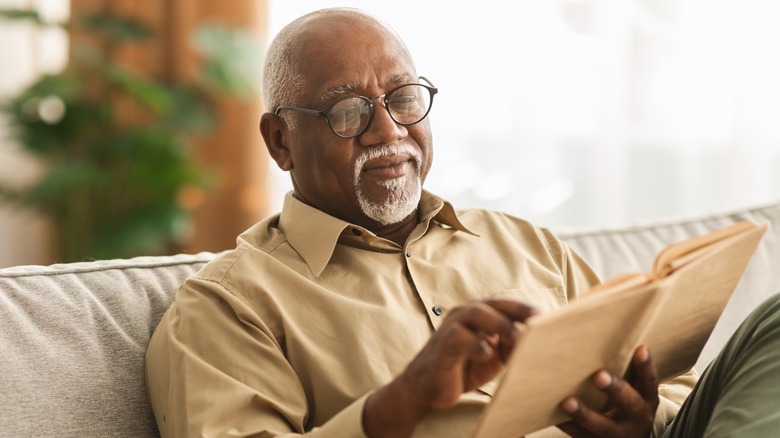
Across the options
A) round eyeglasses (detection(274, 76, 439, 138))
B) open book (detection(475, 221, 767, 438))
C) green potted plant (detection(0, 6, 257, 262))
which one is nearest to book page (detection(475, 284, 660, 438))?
open book (detection(475, 221, 767, 438))

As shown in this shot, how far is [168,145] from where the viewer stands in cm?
362

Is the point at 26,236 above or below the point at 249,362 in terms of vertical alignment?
below

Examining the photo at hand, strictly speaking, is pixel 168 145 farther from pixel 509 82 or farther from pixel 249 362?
pixel 249 362

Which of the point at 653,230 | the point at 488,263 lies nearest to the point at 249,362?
the point at 488,263

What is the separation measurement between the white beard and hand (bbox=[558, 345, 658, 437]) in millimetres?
466

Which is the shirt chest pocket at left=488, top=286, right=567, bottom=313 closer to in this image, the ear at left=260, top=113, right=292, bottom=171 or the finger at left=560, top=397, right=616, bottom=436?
the finger at left=560, top=397, right=616, bottom=436

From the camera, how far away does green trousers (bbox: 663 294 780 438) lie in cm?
118

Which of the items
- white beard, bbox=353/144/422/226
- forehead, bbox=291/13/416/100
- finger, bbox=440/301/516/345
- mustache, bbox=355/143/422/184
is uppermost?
forehead, bbox=291/13/416/100

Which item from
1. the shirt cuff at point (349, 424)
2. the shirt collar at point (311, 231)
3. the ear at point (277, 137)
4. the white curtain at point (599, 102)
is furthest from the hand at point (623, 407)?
the white curtain at point (599, 102)

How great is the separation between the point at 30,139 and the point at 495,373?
9.74ft

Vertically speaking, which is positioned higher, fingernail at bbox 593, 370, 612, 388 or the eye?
the eye

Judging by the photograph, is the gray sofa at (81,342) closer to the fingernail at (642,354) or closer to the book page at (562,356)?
the book page at (562,356)

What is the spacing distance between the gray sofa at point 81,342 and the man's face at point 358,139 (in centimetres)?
31

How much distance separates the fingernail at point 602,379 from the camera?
120 cm
